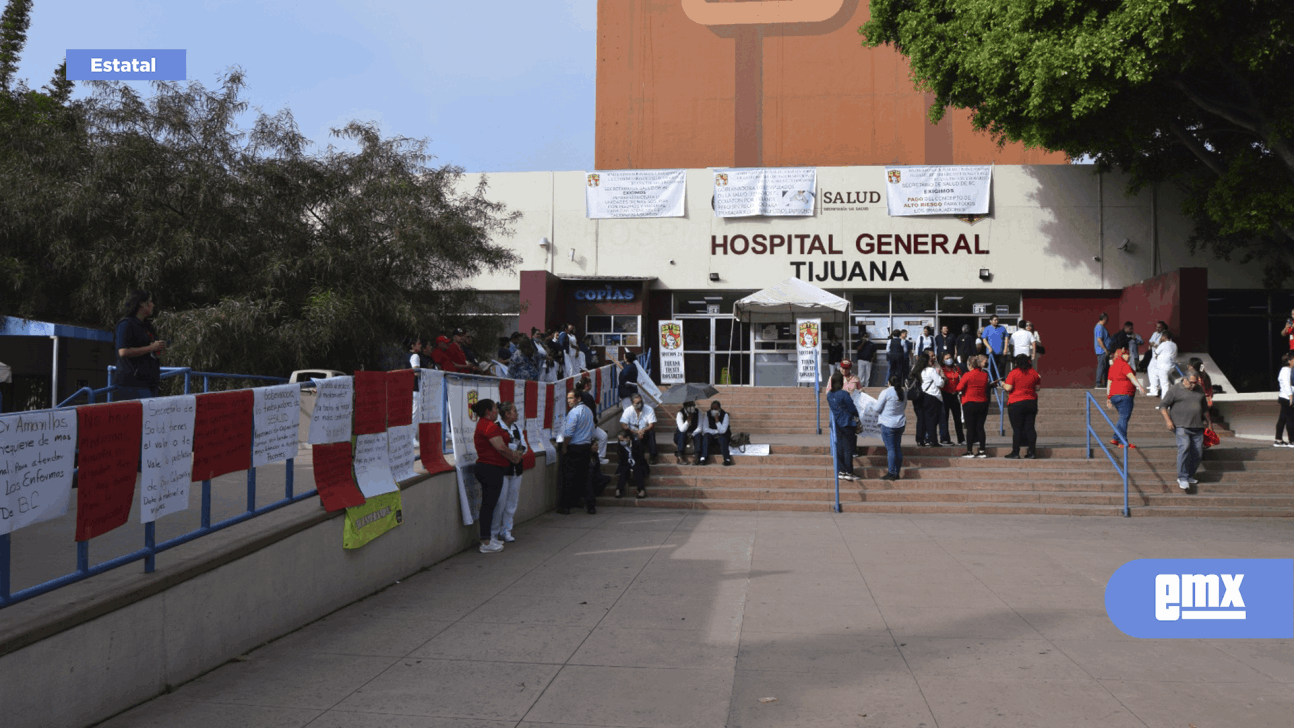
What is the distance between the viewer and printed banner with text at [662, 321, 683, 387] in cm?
2356

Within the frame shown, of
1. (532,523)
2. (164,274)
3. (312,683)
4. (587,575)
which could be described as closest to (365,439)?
(587,575)

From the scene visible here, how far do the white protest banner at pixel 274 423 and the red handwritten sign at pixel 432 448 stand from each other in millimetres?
2213

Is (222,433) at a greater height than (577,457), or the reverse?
(222,433)

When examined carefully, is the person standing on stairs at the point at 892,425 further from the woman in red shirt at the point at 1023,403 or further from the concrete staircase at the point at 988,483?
the woman in red shirt at the point at 1023,403

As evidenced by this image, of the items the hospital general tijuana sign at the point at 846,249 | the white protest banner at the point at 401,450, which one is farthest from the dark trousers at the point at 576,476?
the hospital general tijuana sign at the point at 846,249

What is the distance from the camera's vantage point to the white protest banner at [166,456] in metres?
4.99

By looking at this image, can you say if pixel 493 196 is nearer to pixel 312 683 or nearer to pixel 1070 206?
pixel 1070 206

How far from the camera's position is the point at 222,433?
5.80 meters

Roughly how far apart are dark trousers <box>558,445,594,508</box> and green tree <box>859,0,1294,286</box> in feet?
39.6

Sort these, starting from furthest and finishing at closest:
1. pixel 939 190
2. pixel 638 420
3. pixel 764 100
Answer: pixel 764 100 < pixel 939 190 < pixel 638 420

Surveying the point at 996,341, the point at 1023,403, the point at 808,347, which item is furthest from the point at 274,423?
the point at 996,341

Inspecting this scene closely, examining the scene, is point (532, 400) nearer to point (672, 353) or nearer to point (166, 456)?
point (166, 456)

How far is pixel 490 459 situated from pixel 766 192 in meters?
18.6

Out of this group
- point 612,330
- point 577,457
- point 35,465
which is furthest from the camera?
point 612,330
